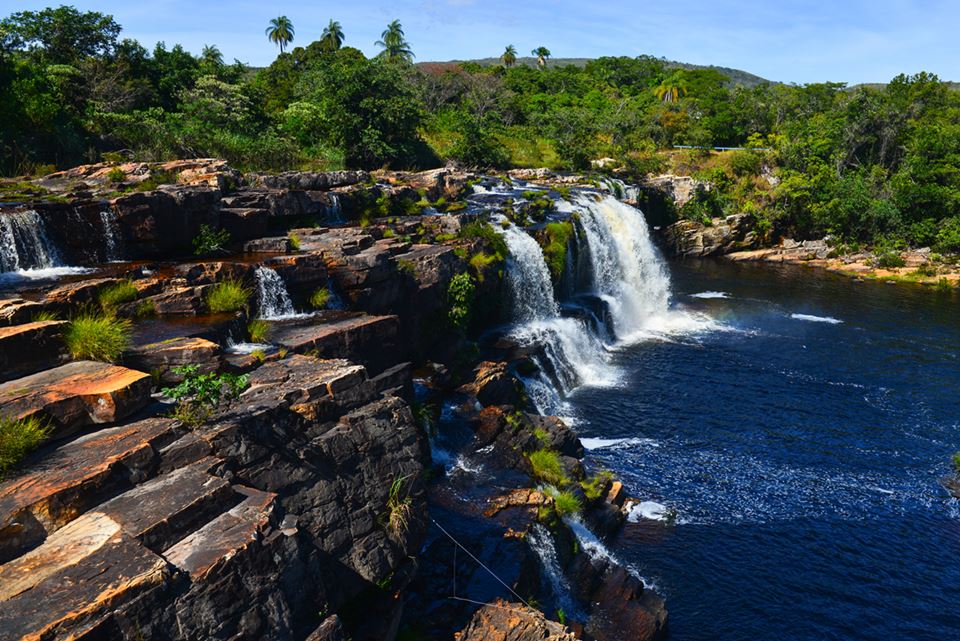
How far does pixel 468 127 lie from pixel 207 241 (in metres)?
34.4

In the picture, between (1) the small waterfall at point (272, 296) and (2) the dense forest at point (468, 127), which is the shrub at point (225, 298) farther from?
(2) the dense forest at point (468, 127)

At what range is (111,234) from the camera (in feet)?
67.9

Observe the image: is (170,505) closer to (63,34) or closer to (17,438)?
(17,438)

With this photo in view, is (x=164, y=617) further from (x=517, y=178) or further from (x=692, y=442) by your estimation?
(x=517, y=178)

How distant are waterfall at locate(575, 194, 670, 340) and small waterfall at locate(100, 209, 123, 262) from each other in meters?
23.5

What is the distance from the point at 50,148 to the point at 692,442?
34181mm

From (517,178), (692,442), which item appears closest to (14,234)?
(692,442)

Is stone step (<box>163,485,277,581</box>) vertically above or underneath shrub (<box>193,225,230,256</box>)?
underneath

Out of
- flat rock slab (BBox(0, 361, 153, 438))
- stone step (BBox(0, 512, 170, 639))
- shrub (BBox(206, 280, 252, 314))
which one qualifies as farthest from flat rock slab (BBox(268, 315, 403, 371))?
stone step (BBox(0, 512, 170, 639))

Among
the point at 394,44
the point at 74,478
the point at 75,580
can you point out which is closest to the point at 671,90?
the point at 394,44

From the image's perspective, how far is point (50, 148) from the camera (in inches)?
1239

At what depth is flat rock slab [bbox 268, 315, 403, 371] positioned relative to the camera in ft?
52.6

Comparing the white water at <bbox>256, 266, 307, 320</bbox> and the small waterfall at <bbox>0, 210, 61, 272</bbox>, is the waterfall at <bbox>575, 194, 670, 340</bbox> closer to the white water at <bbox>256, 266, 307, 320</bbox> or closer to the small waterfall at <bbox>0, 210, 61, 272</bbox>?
the white water at <bbox>256, 266, 307, 320</bbox>

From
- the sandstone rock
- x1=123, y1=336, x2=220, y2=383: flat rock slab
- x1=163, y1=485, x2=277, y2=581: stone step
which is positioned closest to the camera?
x1=163, y1=485, x2=277, y2=581: stone step
